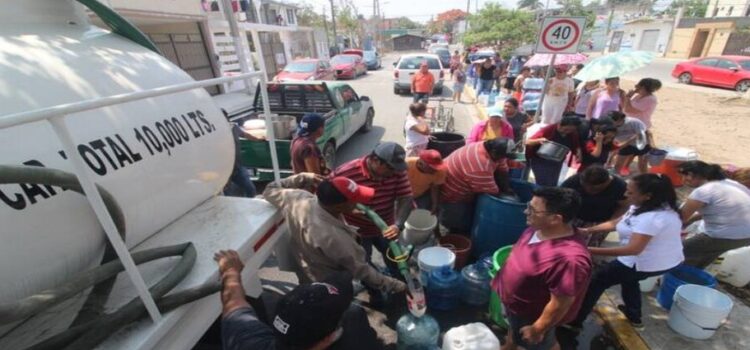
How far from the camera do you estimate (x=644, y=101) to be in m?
5.54

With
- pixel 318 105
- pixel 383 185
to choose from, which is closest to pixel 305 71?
pixel 318 105

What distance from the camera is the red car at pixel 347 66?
2077 centimetres

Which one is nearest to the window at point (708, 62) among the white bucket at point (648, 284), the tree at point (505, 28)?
the tree at point (505, 28)

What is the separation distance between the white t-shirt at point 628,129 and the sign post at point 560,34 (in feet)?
4.33

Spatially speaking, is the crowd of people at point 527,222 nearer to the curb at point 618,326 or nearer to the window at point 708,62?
the curb at point 618,326

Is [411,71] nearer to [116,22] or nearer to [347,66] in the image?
[347,66]

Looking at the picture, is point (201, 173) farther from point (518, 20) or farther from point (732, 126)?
point (518, 20)

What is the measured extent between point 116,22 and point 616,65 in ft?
20.3

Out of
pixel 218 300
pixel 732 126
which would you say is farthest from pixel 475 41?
pixel 218 300

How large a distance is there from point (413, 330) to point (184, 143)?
219 centimetres

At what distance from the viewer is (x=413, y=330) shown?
2.69m

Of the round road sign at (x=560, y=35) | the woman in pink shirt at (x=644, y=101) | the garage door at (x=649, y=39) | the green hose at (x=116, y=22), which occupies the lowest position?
the garage door at (x=649, y=39)

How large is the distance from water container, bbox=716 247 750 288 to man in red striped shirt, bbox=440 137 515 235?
7.52 ft

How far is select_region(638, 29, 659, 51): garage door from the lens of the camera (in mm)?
36362
